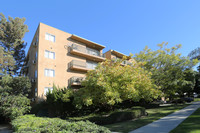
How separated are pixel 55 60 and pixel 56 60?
0.15 m

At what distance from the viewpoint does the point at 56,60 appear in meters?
19.5

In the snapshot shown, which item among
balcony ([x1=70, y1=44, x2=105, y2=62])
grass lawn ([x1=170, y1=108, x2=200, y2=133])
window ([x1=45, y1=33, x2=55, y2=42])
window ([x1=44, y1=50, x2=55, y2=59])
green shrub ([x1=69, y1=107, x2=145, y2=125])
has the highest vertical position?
window ([x1=45, y1=33, x2=55, y2=42])

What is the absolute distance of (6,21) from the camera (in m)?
20.0

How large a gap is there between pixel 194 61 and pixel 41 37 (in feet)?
77.1

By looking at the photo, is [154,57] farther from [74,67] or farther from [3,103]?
[3,103]

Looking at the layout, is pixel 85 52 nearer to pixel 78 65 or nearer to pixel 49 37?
pixel 78 65

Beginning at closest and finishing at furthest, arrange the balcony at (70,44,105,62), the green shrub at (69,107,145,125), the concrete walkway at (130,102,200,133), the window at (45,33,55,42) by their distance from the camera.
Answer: the concrete walkway at (130,102,200,133) < the green shrub at (69,107,145,125) < the window at (45,33,55,42) < the balcony at (70,44,105,62)

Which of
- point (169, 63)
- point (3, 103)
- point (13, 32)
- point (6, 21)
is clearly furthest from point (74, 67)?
point (169, 63)

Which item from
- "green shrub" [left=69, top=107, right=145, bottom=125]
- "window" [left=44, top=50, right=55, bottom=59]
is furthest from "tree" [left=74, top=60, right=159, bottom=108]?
"window" [left=44, top=50, right=55, bottom=59]

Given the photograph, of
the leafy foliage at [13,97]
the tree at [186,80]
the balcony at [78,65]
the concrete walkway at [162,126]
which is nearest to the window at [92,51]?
the balcony at [78,65]

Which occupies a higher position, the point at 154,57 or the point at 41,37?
the point at 41,37

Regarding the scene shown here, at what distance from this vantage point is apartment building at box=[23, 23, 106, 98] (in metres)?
17.7

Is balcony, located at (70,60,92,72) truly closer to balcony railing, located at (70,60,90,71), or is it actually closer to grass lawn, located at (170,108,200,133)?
balcony railing, located at (70,60,90,71)

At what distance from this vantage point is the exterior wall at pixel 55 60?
57.5ft
